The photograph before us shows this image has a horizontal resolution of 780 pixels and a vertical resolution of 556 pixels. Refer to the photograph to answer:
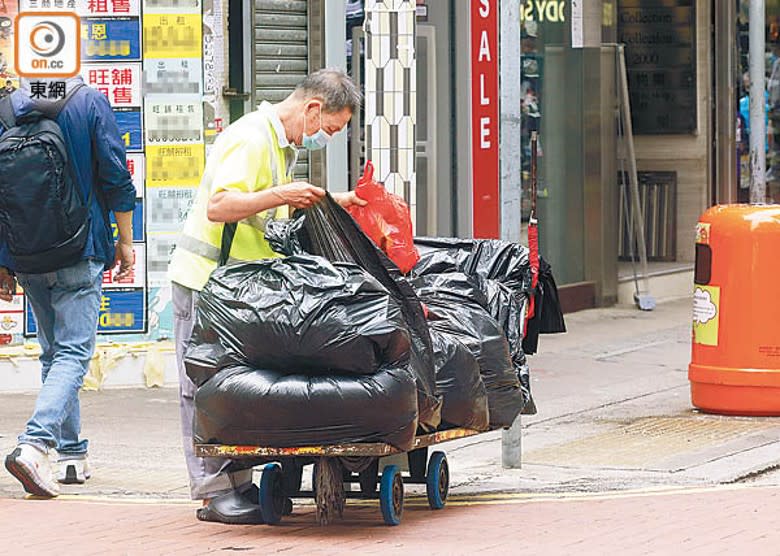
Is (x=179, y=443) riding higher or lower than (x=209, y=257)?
lower

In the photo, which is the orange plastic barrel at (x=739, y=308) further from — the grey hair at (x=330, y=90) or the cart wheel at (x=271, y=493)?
the cart wheel at (x=271, y=493)

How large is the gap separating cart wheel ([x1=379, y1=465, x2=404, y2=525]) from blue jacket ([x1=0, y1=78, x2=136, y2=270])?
6.03ft

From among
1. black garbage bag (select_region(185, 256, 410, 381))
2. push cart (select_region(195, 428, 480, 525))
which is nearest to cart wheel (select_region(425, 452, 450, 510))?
push cart (select_region(195, 428, 480, 525))

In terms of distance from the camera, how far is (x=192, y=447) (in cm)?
721

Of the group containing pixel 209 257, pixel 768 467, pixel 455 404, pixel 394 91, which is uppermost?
pixel 394 91

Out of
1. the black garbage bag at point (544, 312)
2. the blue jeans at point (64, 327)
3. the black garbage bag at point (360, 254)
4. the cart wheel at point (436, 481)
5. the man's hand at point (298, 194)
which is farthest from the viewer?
the black garbage bag at point (544, 312)

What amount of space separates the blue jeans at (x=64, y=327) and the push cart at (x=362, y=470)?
1.15 meters

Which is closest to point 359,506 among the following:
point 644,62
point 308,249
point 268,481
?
point 268,481

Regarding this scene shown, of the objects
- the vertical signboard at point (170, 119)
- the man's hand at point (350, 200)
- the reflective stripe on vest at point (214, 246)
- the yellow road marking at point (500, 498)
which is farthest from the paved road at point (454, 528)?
the vertical signboard at point (170, 119)

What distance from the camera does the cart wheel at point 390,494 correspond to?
6961 millimetres

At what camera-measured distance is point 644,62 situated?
17.3m

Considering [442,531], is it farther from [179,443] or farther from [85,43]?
[85,43]

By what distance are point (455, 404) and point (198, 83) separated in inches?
179

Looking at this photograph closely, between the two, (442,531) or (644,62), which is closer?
(442,531)
